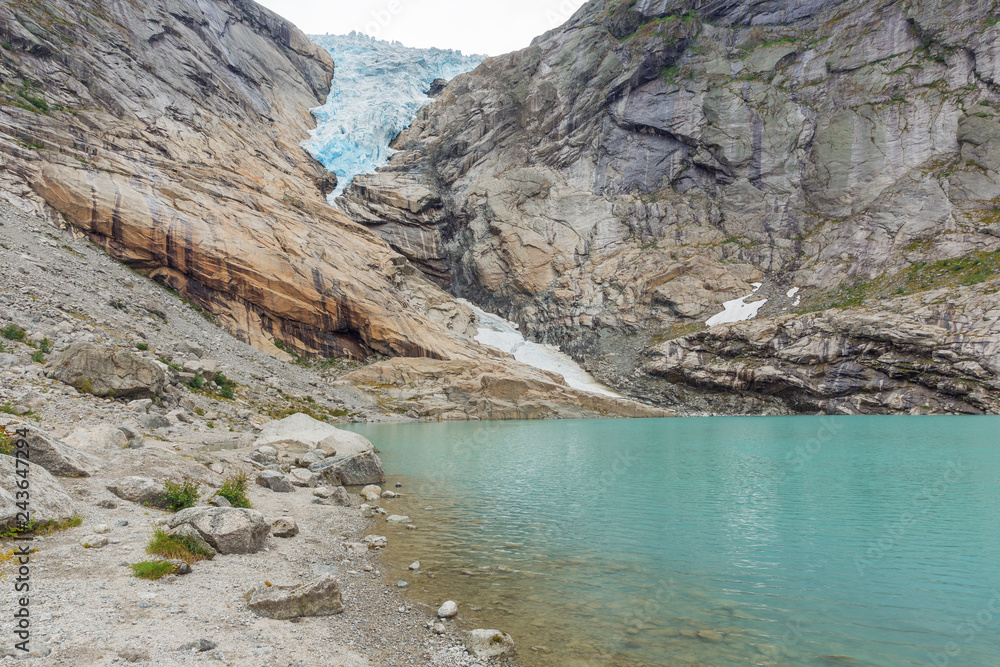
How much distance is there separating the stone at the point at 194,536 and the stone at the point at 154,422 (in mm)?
13253

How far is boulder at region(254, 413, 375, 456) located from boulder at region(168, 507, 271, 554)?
488 inches

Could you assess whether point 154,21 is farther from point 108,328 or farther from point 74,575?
point 74,575

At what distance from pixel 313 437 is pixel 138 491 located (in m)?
14.0

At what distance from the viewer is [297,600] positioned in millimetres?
7004

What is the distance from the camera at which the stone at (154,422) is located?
63.3 feet

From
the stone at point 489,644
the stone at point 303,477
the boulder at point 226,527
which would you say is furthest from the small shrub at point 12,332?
the stone at point 489,644

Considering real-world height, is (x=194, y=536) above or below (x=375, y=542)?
above

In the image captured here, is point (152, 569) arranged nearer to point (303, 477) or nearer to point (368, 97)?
point (303, 477)

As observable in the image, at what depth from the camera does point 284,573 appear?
28.7 feet

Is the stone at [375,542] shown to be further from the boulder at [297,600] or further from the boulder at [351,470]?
the boulder at [351,470]

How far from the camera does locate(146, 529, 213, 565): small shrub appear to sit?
7.91 metres

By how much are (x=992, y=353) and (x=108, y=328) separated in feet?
256

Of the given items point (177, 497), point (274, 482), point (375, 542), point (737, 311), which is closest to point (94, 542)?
point (177, 497)

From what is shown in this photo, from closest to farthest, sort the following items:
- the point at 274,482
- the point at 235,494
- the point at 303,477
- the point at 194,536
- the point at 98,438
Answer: the point at 194,536 < the point at 235,494 < the point at 98,438 < the point at 274,482 < the point at 303,477
